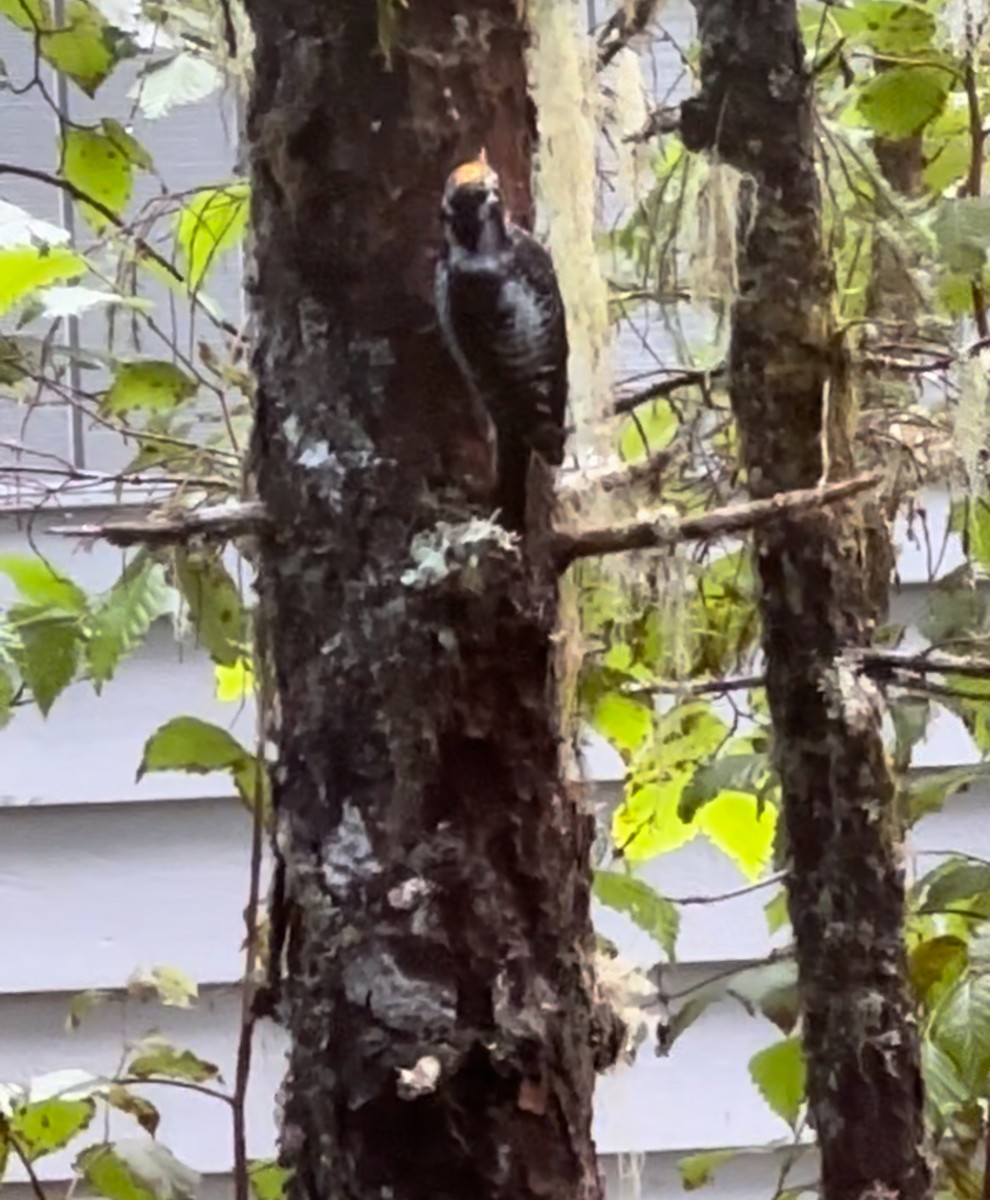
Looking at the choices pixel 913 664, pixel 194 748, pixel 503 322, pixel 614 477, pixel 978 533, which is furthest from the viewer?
pixel 978 533

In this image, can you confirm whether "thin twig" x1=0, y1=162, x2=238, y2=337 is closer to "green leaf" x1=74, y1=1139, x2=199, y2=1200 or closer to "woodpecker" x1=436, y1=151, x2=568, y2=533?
"woodpecker" x1=436, y1=151, x2=568, y2=533

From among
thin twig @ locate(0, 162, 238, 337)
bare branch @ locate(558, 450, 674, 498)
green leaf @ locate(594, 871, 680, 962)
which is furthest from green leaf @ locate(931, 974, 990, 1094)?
thin twig @ locate(0, 162, 238, 337)

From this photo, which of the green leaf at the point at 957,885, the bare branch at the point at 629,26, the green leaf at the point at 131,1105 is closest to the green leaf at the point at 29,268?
the bare branch at the point at 629,26

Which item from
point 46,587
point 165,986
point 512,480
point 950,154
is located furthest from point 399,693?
point 950,154

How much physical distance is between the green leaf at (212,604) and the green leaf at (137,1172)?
13.9 inches

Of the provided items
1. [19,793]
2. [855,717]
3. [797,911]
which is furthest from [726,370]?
[19,793]

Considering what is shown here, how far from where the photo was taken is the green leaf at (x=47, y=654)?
1.06 m

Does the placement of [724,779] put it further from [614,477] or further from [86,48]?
[86,48]

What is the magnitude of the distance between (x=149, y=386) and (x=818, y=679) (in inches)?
20.6

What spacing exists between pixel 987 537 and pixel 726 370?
1.15ft

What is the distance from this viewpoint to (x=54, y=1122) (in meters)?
1.16

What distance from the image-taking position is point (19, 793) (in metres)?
1.65

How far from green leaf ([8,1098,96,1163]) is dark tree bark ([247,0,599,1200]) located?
582 millimetres

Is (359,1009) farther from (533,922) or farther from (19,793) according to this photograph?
(19,793)
